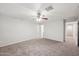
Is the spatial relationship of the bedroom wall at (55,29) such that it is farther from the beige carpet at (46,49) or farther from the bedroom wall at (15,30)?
the bedroom wall at (15,30)

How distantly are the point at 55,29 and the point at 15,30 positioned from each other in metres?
→ 0.98

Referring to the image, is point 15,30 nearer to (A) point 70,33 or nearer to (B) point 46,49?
(B) point 46,49

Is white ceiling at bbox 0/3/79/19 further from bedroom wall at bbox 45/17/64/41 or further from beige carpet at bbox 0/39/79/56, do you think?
beige carpet at bbox 0/39/79/56

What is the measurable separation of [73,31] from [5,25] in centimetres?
164

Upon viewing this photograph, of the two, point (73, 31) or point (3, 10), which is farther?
point (73, 31)

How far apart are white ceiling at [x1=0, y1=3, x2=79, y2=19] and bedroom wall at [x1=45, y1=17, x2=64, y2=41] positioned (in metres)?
0.14

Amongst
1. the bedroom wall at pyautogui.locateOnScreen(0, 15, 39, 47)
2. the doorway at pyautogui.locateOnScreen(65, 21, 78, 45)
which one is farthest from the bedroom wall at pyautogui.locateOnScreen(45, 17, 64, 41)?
the bedroom wall at pyautogui.locateOnScreen(0, 15, 39, 47)

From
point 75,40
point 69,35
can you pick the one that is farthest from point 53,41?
point 75,40

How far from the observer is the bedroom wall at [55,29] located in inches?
72.8

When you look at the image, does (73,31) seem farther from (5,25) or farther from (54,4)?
(5,25)

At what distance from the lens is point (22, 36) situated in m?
1.86

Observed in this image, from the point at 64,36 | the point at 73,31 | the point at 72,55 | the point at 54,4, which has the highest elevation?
the point at 54,4

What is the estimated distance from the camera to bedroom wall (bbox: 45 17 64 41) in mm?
1850

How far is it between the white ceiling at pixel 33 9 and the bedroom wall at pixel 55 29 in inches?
5.7
